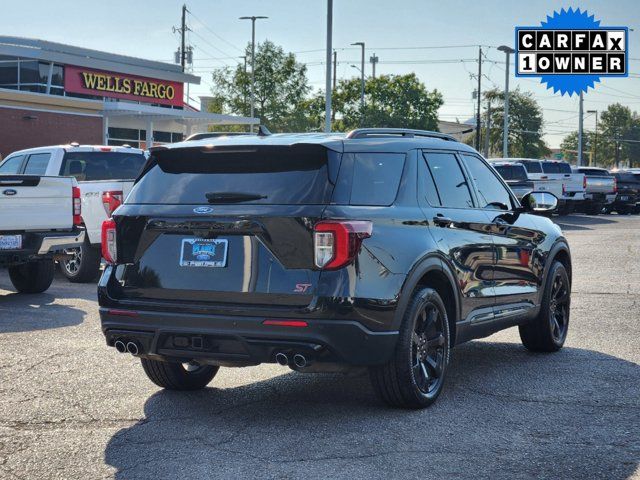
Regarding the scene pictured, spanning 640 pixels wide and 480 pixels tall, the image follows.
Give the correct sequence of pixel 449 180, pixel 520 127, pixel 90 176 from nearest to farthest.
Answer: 1. pixel 449 180
2. pixel 90 176
3. pixel 520 127

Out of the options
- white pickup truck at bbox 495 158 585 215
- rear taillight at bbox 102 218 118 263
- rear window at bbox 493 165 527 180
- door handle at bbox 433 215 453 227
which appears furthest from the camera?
white pickup truck at bbox 495 158 585 215

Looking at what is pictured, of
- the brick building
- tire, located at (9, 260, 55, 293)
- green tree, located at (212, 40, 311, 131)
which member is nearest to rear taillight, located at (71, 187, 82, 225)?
tire, located at (9, 260, 55, 293)

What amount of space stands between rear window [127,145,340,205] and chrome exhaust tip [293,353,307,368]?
87 cm

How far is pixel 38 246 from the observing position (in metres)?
12.2

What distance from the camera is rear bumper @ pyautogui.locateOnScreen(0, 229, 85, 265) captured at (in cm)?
1202

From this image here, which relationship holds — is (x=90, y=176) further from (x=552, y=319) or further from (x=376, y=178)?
(x=376, y=178)

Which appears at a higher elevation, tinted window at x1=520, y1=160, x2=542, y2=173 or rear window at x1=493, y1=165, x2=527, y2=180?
tinted window at x1=520, y1=160, x2=542, y2=173

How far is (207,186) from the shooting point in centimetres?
612

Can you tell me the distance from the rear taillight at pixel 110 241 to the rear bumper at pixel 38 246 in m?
6.00

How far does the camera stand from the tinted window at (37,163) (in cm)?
1494

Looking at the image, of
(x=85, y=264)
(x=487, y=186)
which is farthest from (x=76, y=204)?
(x=487, y=186)

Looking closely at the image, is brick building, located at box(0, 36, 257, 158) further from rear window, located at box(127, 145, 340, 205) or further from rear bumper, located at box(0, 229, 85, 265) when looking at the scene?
rear window, located at box(127, 145, 340, 205)

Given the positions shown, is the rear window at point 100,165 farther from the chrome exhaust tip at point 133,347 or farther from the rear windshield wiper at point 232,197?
the rear windshield wiper at point 232,197

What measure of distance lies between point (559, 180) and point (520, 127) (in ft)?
251
